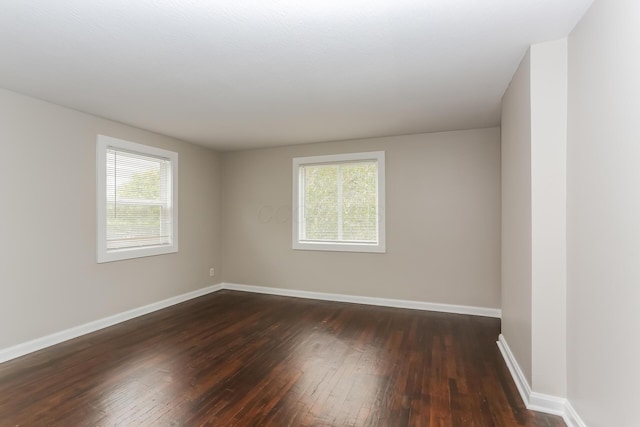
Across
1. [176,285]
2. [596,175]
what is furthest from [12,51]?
[596,175]

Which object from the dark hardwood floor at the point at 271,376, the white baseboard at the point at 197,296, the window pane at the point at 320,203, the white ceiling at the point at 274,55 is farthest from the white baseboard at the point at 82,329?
the white ceiling at the point at 274,55

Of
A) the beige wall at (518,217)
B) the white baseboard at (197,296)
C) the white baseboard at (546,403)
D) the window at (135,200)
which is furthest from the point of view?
the window at (135,200)

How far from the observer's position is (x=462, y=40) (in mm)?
2088

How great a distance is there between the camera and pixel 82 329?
137 inches

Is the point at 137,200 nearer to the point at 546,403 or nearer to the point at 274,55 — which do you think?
the point at 274,55

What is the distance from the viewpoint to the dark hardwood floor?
2062 mm

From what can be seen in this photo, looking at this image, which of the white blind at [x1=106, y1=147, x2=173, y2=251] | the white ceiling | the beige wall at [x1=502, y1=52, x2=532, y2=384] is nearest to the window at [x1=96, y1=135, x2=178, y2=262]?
the white blind at [x1=106, y1=147, x2=173, y2=251]

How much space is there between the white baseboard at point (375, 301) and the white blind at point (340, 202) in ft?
2.82

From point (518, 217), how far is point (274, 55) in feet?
7.20

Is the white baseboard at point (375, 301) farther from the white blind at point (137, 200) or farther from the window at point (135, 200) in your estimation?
the white blind at point (137, 200)

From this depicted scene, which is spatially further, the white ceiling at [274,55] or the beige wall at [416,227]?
the beige wall at [416,227]

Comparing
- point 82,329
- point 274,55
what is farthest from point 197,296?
point 274,55

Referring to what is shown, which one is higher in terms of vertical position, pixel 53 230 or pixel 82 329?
pixel 53 230

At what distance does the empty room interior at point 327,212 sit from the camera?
1772 mm
